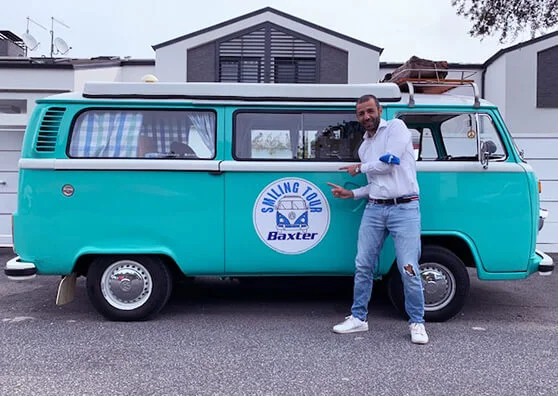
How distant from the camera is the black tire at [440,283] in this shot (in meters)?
5.04

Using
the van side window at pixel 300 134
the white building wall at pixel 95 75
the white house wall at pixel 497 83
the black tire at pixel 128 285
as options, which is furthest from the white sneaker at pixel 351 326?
the white house wall at pixel 497 83

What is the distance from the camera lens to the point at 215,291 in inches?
254

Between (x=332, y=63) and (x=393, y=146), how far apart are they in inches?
451

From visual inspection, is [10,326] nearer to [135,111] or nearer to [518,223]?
[135,111]

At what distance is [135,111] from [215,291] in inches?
95.0

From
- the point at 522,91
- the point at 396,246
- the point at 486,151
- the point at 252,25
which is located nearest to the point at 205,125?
the point at 396,246

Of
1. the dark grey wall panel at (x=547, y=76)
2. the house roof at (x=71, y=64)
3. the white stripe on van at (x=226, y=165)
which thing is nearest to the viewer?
the white stripe on van at (x=226, y=165)

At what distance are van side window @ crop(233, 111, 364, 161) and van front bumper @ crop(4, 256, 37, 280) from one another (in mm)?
2206

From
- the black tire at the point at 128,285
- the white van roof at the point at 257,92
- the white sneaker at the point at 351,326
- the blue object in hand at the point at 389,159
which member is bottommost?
the white sneaker at the point at 351,326

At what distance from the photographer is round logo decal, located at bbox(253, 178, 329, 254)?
5.04 m

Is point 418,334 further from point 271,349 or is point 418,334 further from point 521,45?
point 521,45

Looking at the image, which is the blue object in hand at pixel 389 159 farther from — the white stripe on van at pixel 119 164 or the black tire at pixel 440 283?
the white stripe on van at pixel 119 164

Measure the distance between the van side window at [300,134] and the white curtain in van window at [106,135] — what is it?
969 millimetres

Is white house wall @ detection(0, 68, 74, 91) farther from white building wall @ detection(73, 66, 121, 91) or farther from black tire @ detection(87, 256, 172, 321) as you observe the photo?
black tire @ detection(87, 256, 172, 321)
